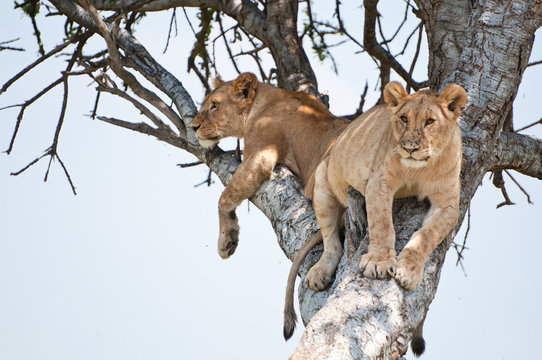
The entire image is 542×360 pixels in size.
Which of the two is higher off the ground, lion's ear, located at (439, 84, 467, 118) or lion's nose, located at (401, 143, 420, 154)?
lion's ear, located at (439, 84, 467, 118)

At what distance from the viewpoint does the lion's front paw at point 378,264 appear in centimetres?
359

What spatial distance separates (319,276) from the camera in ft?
14.1

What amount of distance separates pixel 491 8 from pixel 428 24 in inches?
42.3

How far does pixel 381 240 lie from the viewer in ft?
12.4

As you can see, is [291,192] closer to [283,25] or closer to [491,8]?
[491,8]

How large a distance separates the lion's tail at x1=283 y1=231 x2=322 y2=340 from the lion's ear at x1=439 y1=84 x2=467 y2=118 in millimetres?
1258

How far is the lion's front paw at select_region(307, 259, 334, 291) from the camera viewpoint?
4273mm

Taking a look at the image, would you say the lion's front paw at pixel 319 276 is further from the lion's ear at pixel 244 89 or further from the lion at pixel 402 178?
the lion's ear at pixel 244 89

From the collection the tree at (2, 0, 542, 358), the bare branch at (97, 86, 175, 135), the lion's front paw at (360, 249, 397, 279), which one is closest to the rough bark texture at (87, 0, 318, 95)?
the tree at (2, 0, 542, 358)

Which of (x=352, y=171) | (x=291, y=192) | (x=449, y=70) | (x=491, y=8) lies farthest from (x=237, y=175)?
(x=491, y=8)

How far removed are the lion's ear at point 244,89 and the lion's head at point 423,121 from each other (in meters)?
2.85

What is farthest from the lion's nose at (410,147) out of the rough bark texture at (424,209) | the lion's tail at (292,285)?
the lion's tail at (292,285)

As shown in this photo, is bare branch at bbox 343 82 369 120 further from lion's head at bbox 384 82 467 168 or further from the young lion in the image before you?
lion's head at bbox 384 82 467 168

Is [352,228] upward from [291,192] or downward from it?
downward
